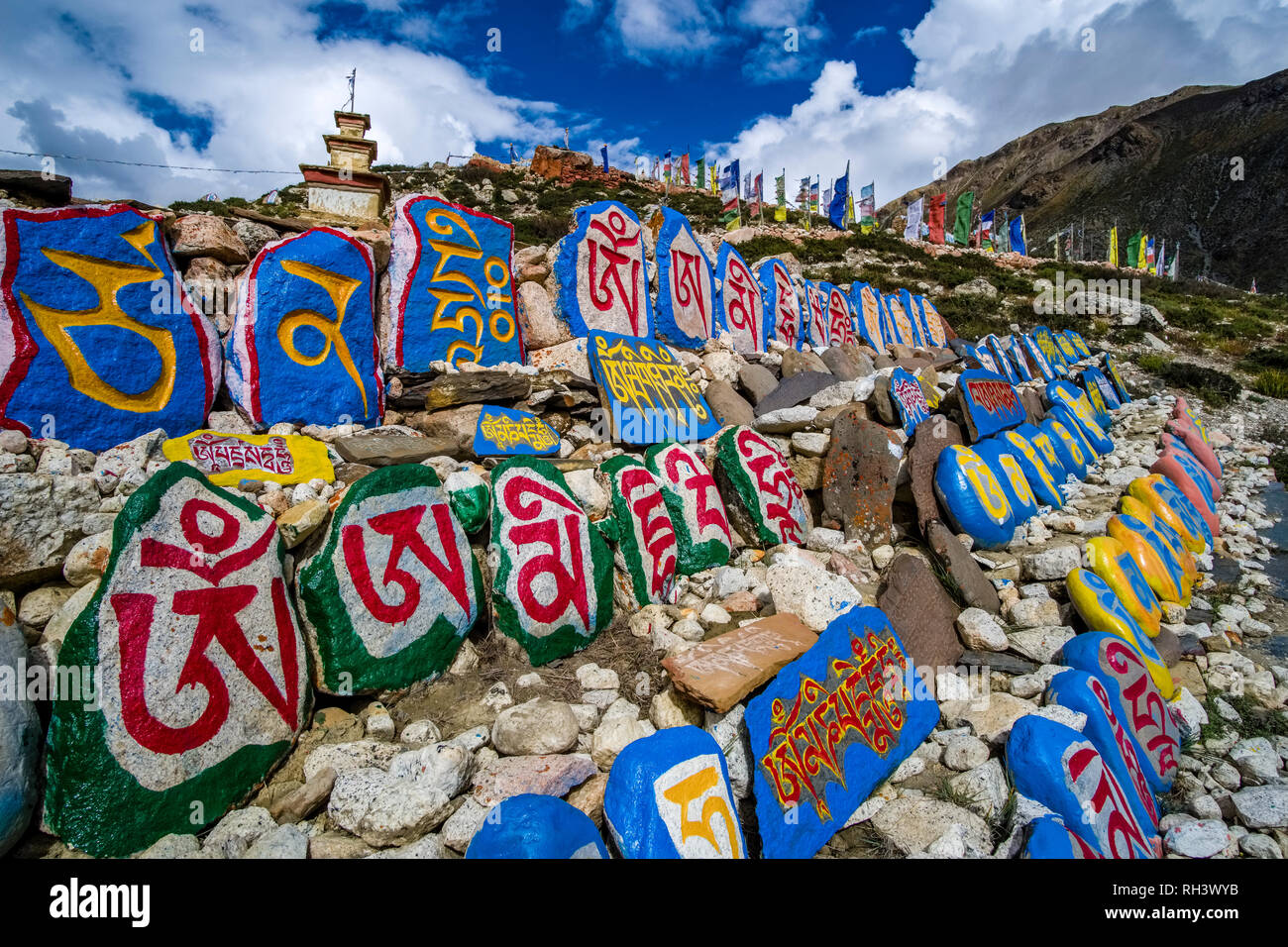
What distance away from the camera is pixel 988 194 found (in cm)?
8338

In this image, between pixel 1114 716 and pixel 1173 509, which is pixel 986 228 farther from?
pixel 1114 716

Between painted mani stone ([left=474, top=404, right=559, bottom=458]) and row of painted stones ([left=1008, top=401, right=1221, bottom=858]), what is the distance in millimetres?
3043

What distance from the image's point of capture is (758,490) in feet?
14.5

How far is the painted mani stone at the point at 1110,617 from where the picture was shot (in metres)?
3.57

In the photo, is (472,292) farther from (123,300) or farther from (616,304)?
(123,300)

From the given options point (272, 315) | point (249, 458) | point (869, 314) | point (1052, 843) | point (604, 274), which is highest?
point (869, 314)

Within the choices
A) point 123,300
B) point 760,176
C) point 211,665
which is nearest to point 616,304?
point 123,300

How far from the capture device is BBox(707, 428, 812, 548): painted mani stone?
436 cm

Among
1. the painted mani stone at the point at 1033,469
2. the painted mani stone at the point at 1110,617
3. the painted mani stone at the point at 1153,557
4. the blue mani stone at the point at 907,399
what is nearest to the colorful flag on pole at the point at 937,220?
the painted mani stone at the point at 1033,469

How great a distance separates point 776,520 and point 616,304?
9.49 ft

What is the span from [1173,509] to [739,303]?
4865mm

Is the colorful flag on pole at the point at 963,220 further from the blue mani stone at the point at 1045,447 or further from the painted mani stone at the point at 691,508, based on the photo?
the painted mani stone at the point at 691,508

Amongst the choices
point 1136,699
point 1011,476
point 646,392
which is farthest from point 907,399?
point 1136,699

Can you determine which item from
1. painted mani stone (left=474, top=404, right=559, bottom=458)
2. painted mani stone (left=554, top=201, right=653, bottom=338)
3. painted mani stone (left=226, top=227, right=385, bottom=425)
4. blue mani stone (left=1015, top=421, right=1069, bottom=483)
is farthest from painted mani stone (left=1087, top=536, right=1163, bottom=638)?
painted mani stone (left=226, top=227, right=385, bottom=425)
